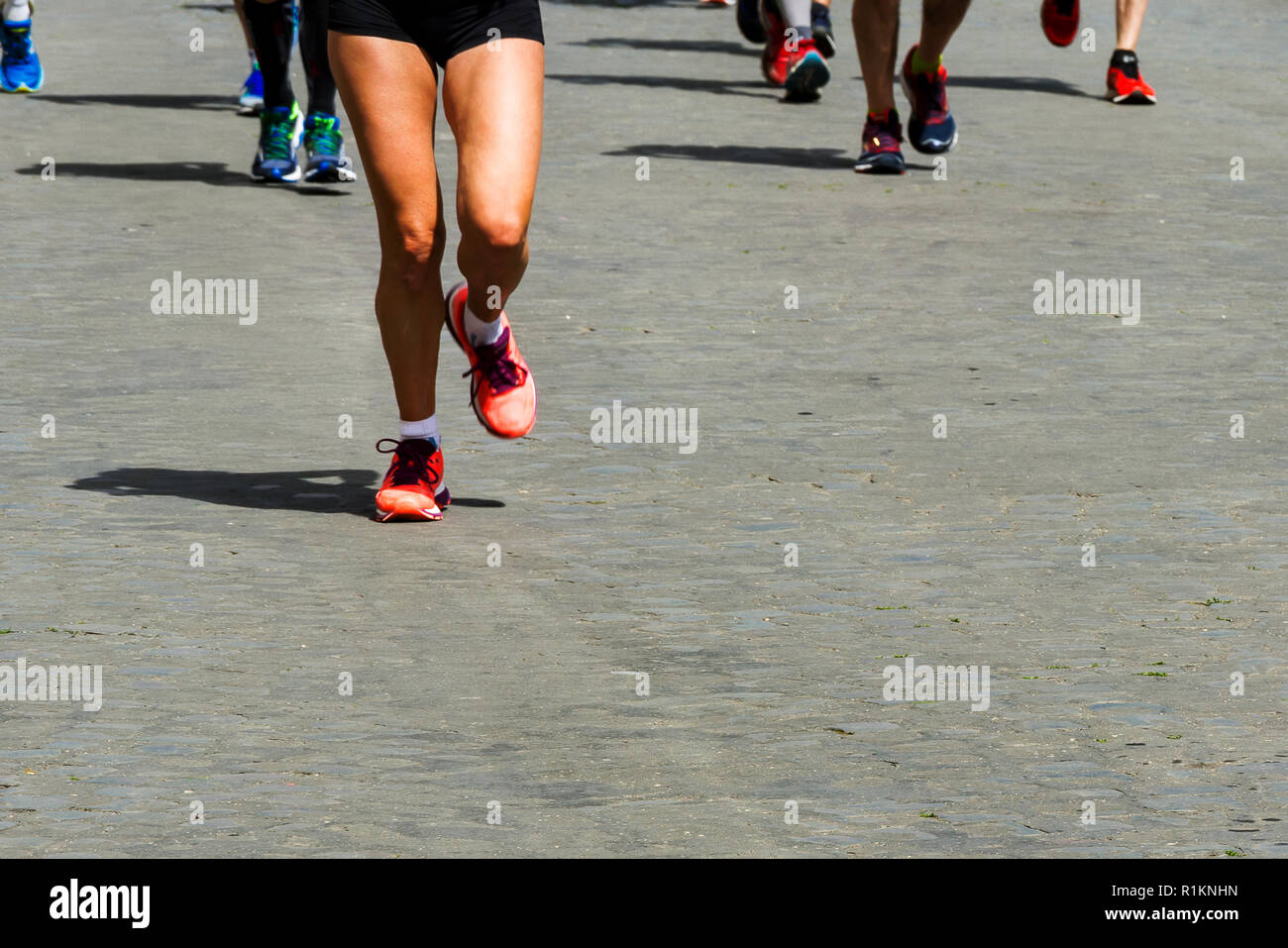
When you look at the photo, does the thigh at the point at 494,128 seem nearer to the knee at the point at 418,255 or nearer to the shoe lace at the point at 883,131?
the knee at the point at 418,255

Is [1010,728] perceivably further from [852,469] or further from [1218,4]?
[1218,4]

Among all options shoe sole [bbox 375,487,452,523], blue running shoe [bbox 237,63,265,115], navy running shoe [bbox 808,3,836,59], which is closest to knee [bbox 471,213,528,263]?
shoe sole [bbox 375,487,452,523]

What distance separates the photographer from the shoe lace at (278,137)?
12336 mm

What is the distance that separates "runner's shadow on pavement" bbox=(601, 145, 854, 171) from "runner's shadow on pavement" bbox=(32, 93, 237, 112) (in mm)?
3049

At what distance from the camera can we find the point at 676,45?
65.6 ft

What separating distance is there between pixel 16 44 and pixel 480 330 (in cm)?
984

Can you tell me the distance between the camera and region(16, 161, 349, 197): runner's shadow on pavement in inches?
492

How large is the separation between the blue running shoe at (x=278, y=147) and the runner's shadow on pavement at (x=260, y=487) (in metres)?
5.54

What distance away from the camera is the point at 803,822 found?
4449 mm

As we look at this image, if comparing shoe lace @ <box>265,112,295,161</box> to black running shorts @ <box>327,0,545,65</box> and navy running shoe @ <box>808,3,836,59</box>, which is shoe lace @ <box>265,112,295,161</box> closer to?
black running shorts @ <box>327,0,545,65</box>

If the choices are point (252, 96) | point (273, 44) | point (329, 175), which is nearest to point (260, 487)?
point (273, 44)

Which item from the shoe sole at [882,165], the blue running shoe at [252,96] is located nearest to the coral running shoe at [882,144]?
the shoe sole at [882,165]

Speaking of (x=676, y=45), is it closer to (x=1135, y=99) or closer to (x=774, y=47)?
(x=774, y=47)
